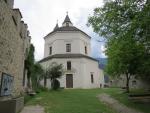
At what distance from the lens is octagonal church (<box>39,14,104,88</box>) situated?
4309cm

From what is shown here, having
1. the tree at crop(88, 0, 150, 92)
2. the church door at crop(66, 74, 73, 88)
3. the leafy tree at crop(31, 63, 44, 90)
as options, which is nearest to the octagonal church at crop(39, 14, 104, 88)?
the church door at crop(66, 74, 73, 88)

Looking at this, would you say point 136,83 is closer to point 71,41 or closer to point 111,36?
point 71,41

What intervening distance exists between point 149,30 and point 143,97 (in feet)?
32.1

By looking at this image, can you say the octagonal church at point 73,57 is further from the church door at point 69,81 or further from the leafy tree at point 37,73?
the leafy tree at point 37,73

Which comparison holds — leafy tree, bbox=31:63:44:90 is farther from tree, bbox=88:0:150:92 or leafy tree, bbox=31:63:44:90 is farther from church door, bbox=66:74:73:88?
tree, bbox=88:0:150:92

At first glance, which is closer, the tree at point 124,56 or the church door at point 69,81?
the tree at point 124,56

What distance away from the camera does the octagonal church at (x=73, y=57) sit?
43.1 metres

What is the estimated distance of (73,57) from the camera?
145 ft

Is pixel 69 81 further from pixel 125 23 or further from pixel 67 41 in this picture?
pixel 125 23

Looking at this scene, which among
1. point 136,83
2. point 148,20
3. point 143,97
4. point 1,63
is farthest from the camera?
point 136,83

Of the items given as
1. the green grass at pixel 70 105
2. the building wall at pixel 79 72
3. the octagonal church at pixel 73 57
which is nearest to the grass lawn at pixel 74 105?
the green grass at pixel 70 105

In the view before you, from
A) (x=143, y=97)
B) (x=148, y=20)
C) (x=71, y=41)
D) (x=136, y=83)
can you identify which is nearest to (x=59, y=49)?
(x=71, y=41)

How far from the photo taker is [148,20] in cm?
1270

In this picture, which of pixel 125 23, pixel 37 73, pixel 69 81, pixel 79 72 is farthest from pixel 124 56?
pixel 69 81
